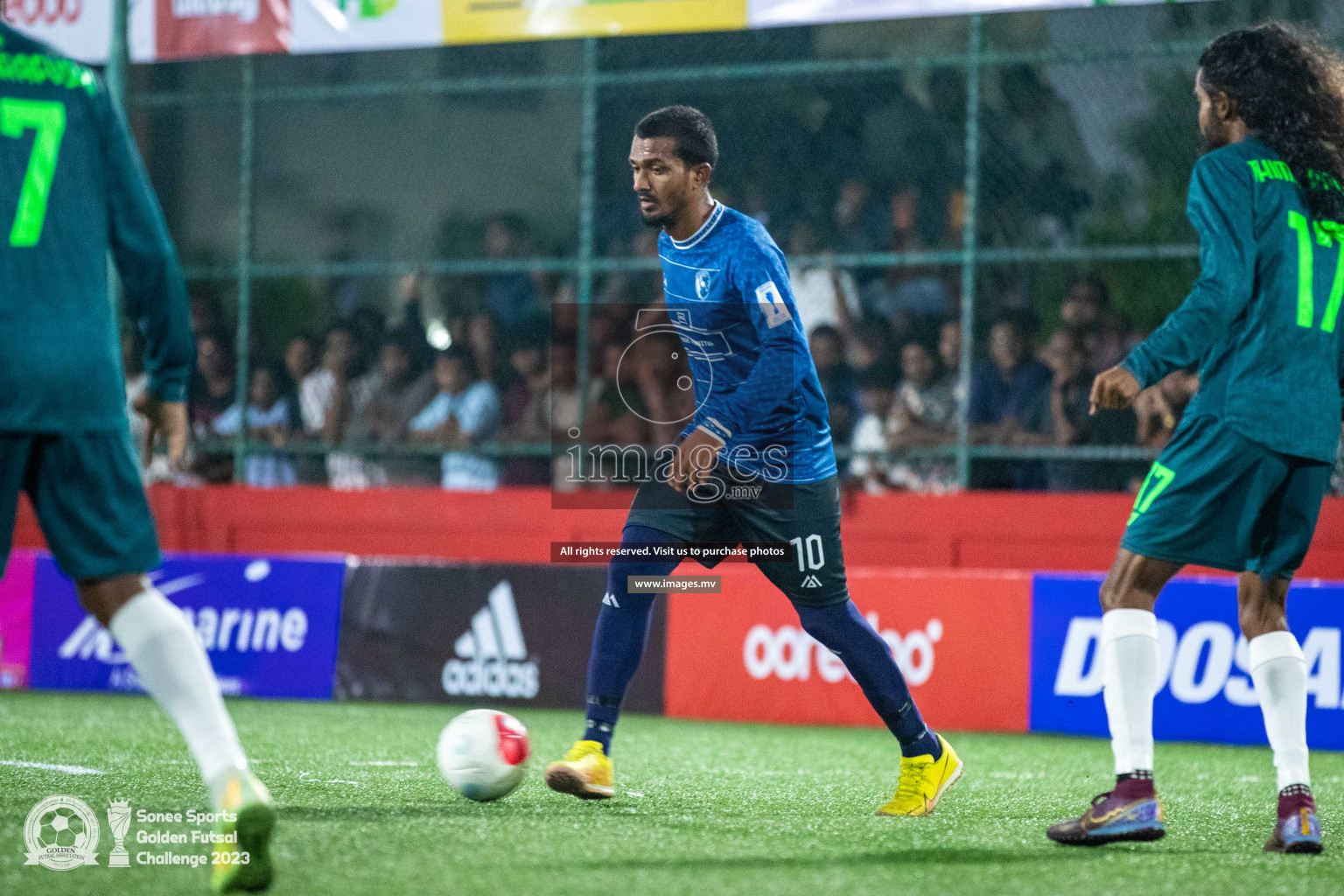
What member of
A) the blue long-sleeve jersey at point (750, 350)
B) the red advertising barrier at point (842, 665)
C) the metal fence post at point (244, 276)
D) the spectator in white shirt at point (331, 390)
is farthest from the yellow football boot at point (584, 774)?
the metal fence post at point (244, 276)

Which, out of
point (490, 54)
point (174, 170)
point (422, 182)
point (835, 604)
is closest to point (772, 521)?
point (835, 604)

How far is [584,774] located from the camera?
16.2 ft

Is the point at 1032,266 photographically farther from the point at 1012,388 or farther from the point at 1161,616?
the point at 1161,616

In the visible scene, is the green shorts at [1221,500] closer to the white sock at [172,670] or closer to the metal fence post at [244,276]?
the white sock at [172,670]

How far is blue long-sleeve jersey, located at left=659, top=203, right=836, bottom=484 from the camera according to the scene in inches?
194

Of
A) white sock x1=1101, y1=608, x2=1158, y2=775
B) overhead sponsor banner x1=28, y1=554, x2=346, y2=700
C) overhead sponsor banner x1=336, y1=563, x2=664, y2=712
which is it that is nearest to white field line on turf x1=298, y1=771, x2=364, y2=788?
white sock x1=1101, y1=608, x2=1158, y2=775

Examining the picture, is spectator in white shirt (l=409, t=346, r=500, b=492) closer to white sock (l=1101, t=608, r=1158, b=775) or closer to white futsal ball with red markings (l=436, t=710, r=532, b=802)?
white futsal ball with red markings (l=436, t=710, r=532, b=802)

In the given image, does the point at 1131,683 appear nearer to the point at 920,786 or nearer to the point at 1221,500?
the point at 1221,500

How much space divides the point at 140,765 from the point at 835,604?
8.30ft

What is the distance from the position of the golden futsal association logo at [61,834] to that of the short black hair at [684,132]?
2.63 meters

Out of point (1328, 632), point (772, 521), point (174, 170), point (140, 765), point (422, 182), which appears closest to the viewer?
point (772, 521)

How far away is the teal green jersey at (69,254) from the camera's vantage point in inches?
136

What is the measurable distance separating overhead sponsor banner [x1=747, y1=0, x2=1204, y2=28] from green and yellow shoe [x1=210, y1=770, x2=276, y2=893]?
726 cm

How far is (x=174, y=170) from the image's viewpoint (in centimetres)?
1400
